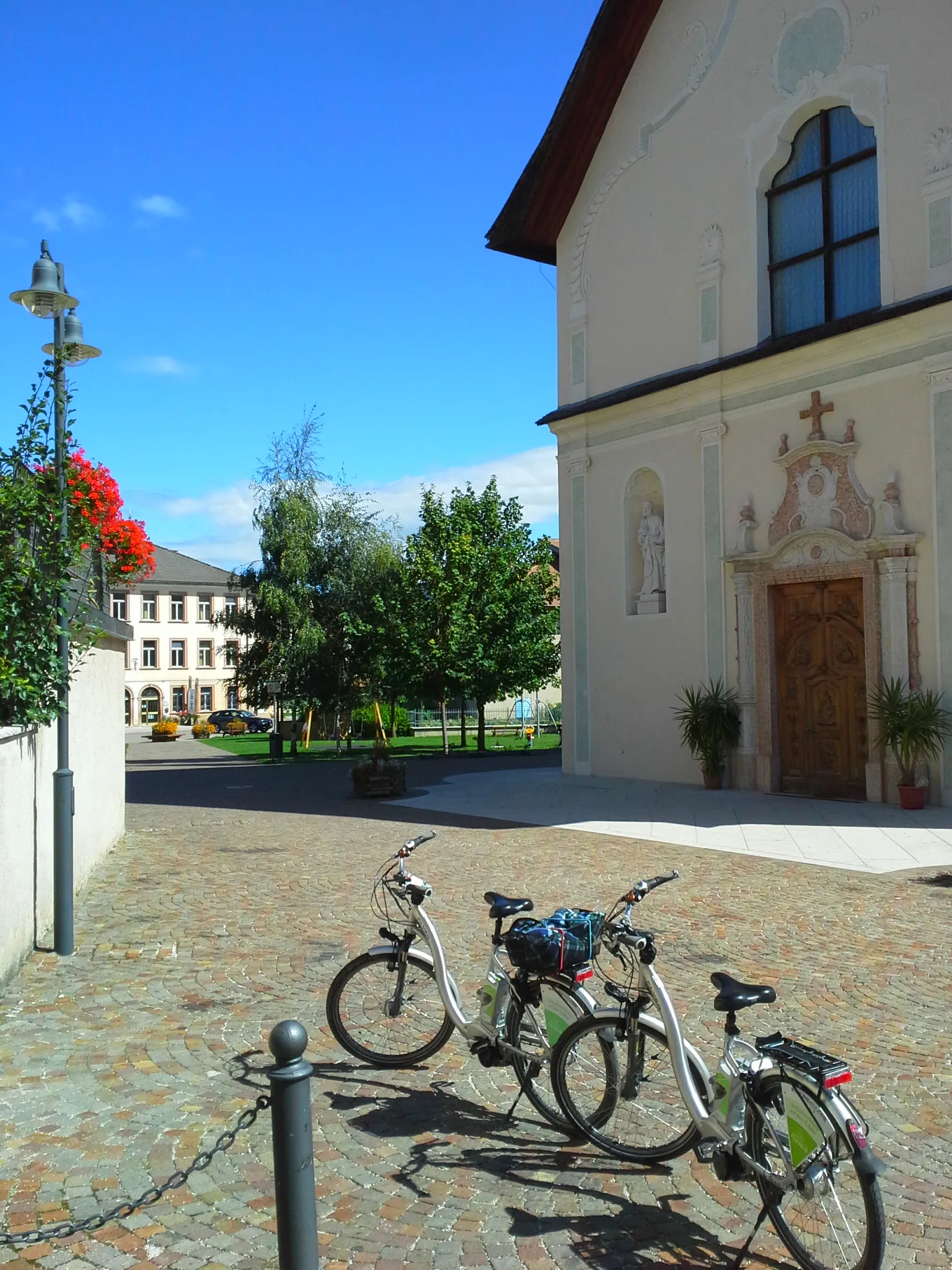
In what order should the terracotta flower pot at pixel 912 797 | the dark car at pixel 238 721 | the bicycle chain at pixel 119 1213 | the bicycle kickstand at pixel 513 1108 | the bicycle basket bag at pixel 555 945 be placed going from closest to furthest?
the bicycle chain at pixel 119 1213, the bicycle basket bag at pixel 555 945, the bicycle kickstand at pixel 513 1108, the terracotta flower pot at pixel 912 797, the dark car at pixel 238 721

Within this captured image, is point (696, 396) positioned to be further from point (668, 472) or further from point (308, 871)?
point (308, 871)

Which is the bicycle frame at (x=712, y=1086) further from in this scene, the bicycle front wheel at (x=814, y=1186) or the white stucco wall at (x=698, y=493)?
the white stucco wall at (x=698, y=493)

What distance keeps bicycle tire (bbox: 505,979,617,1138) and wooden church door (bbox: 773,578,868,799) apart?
1187cm

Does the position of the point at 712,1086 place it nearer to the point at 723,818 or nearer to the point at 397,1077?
the point at 397,1077

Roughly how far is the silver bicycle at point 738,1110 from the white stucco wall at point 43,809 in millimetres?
3776

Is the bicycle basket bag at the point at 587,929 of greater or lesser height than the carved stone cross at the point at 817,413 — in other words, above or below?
below

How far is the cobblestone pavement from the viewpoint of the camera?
3523mm

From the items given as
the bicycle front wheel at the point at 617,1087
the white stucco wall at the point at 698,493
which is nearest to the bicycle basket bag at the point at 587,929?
the bicycle front wheel at the point at 617,1087

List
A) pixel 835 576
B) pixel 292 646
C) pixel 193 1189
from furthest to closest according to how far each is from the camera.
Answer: pixel 292 646 → pixel 835 576 → pixel 193 1189

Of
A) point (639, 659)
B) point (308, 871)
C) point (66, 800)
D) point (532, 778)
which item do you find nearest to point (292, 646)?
point (532, 778)

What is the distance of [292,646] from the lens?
1262 inches

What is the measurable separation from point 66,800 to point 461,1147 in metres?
4.12

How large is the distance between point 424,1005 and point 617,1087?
1272mm

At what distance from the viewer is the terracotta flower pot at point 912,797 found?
552 inches
